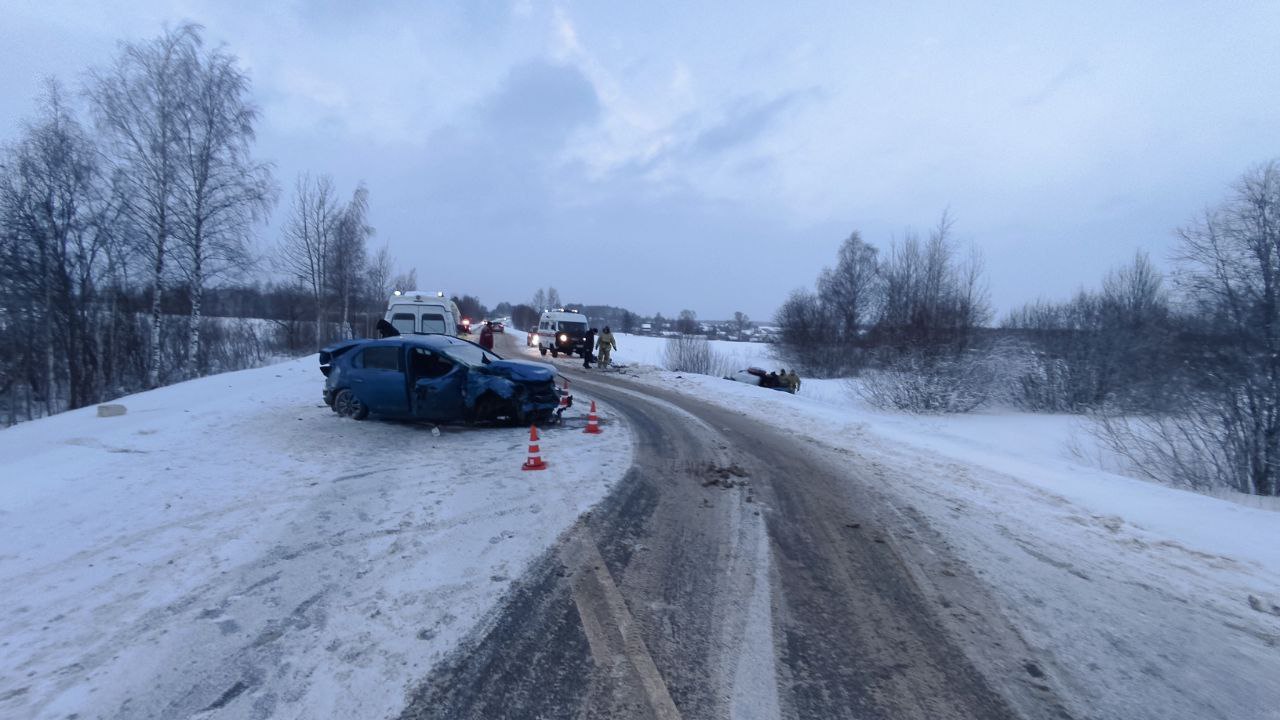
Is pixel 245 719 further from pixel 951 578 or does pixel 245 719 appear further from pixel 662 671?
pixel 951 578

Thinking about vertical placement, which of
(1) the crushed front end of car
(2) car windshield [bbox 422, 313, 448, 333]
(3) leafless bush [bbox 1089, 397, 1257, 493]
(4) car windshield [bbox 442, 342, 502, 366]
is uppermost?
(2) car windshield [bbox 422, 313, 448, 333]

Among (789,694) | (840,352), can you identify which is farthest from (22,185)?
(840,352)

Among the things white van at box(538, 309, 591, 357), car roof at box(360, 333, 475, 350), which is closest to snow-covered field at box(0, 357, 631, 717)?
car roof at box(360, 333, 475, 350)

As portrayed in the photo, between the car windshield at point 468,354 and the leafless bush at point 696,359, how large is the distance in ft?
58.0

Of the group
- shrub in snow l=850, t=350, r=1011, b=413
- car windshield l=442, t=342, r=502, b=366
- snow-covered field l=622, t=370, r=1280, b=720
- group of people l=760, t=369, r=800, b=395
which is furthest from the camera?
group of people l=760, t=369, r=800, b=395

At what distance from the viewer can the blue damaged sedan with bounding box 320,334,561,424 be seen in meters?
9.58

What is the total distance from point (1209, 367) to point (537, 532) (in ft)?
44.3

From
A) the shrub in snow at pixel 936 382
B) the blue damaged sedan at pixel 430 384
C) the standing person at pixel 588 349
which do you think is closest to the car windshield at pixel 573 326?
the standing person at pixel 588 349

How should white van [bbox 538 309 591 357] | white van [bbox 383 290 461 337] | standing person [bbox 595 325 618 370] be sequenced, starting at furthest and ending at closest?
white van [bbox 538 309 591 357] → standing person [bbox 595 325 618 370] → white van [bbox 383 290 461 337]

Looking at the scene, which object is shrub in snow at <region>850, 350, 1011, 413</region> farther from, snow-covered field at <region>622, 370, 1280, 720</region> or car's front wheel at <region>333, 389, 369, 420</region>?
car's front wheel at <region>333, 389, 369, 420</region>

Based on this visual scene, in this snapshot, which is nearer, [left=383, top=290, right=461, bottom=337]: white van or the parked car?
[left=383, top=290, right=461, bottom=337]: white van

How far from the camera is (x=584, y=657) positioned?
3.21 m

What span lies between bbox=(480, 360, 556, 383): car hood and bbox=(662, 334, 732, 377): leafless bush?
Result: 57.4ft

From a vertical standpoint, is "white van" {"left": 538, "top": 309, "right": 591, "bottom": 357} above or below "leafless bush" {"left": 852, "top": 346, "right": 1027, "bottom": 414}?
above
